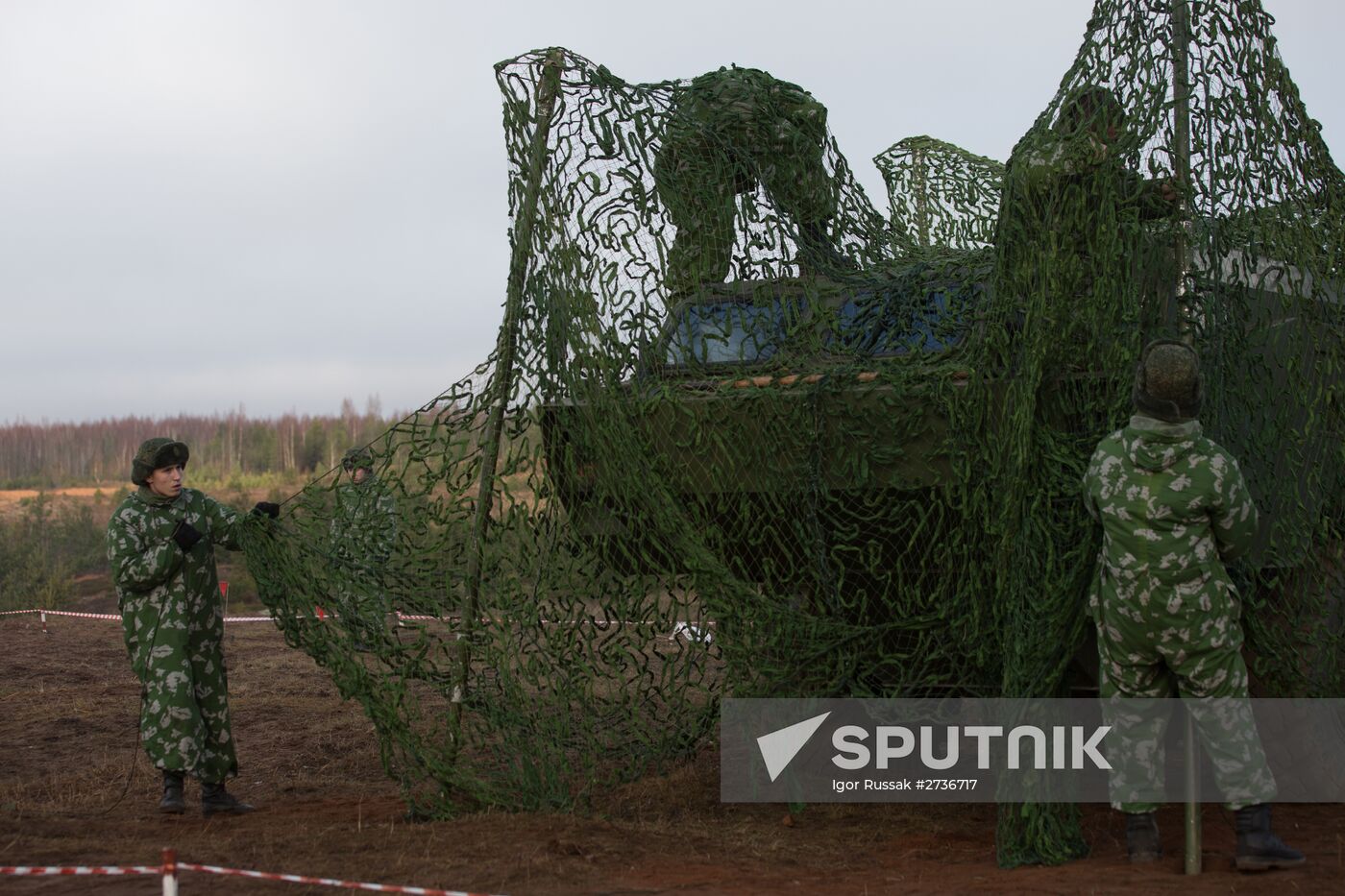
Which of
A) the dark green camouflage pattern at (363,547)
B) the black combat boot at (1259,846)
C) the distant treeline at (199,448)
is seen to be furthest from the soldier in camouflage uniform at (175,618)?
the distant treeline at (199,448)

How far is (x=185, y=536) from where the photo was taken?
5.94 metres

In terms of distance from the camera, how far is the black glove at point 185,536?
5.93 metres

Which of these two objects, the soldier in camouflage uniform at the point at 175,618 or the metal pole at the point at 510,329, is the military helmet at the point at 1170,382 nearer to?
the metal pole at the point at 510,329

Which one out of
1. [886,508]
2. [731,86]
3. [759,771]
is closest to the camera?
[886,508]

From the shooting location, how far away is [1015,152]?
486cm

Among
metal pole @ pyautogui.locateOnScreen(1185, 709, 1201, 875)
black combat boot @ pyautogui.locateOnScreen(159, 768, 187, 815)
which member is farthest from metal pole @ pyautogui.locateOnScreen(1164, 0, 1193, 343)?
black combat boot @ pyautogui.locateOnScreen(159, 768, 187, 815)

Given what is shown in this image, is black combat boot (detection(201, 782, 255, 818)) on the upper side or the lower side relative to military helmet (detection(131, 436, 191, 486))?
lower

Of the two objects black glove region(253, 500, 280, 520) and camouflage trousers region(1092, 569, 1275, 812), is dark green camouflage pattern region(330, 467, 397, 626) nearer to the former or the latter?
black glove region(253, 500, 280, 520)

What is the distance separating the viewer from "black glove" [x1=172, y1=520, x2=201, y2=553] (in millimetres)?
5934

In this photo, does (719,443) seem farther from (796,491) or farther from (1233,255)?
(1233,255)

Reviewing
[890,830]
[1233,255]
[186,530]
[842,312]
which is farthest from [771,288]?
[186,530]

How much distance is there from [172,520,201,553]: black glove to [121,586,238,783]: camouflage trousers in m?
0.25

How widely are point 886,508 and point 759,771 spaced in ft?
4.42

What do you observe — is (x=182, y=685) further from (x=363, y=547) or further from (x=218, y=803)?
(x=363, y=547)
